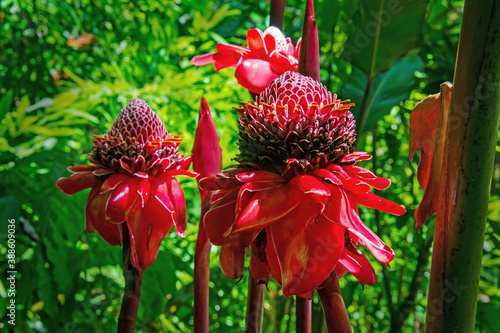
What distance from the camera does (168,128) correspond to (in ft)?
2.52

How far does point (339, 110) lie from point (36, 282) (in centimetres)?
55

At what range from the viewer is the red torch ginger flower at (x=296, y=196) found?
21 cm

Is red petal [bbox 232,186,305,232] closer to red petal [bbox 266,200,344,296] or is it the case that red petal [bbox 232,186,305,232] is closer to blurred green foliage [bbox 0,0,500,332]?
red petal [bbox 266,200,344,296]

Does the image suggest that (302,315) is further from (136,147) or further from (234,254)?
(136,147)

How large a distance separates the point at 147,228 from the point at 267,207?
12 centimetres

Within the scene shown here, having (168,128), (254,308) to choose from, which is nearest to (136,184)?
(254,308)

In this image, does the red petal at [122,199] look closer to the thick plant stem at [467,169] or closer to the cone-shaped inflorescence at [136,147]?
the cone-shaped inflorescence at [136,147]

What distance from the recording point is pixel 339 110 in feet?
0.84

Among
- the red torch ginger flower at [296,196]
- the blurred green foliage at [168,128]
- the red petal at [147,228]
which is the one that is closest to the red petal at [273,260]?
the red torch ginger flower at [296,196]

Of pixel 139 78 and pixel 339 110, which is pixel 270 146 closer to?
pixel 339 110

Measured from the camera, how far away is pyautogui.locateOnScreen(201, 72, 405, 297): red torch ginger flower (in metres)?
0.21

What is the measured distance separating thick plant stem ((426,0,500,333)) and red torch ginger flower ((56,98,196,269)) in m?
0.17

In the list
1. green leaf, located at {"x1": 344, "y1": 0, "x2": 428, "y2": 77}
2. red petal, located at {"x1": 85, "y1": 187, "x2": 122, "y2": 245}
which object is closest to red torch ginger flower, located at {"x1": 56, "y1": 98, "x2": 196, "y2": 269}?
red petal, located at {"x1": 85, "y1": 187, "x2": 122, "y2": 245}

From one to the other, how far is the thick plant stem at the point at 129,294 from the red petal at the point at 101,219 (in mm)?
23
